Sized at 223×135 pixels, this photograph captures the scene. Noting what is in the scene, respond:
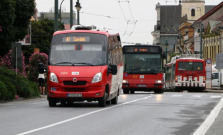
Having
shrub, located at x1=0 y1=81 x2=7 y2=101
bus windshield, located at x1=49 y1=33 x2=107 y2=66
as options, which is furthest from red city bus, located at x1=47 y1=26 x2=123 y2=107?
shrub, located at x1=0 y1=81 x2=7 y2=101

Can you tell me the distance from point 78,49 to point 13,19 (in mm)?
7452

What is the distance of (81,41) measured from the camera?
24.6 m

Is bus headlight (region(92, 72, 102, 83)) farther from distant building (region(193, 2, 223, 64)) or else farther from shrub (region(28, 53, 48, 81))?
distant building (region(193, 2, 223, 64))

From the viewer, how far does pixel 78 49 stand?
24.3 metres

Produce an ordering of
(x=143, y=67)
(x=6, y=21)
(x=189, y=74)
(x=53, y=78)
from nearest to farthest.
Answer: (x=53, y=78)
(x=6, y=21)
(x=143, y=67)
(x=189, y=74)

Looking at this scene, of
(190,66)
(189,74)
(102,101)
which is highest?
(190,66)

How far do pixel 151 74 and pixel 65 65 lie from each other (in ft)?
71.3

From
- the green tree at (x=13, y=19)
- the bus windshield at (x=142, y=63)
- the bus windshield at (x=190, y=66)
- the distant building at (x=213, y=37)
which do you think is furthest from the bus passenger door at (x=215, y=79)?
the green tree at (x=13, y=19)

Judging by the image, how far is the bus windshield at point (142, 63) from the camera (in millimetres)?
45156

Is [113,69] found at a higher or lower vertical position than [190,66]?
lower

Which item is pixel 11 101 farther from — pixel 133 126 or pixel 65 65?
pixel 133 126

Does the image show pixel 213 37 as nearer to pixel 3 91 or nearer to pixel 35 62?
pixel 35 62

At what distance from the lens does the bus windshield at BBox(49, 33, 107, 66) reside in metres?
23.9

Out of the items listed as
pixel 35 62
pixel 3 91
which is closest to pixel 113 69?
pixel 3 91
